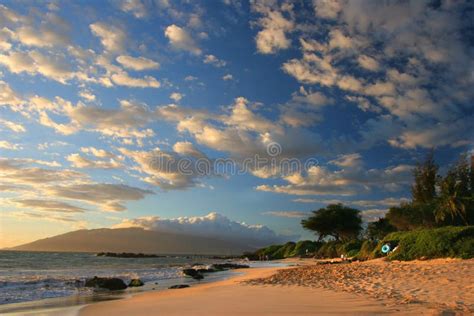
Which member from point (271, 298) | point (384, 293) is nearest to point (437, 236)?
point (384, 293)

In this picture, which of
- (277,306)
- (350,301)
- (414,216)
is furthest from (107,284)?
(414,216)

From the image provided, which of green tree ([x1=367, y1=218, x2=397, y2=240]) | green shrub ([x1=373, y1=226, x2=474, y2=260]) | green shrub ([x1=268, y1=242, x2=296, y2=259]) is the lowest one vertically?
green shrub ([x1=268, y1=242, x2=296, y2=259])

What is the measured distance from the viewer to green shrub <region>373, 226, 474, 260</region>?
22.9 m

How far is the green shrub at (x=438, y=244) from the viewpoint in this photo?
22938 millimetres

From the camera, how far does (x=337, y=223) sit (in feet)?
298

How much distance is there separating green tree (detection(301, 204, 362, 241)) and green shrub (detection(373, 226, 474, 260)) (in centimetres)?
6448

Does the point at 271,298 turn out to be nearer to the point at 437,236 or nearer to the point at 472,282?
the point at 472,282

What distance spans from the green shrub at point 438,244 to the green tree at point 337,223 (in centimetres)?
6448

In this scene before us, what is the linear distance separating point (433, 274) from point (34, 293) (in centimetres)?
1848

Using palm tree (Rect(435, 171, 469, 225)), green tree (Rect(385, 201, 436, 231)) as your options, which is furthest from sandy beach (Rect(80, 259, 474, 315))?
green tree (Rect(385, 201, 436, 231))

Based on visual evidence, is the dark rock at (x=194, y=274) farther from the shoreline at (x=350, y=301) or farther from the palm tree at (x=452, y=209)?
the palm tree at (x=452, y=209)

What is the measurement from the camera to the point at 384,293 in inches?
487

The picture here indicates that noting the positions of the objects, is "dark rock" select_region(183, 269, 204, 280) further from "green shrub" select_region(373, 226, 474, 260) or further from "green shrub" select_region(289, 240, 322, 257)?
"green shrub" select_region(289, 240, 322, 257)

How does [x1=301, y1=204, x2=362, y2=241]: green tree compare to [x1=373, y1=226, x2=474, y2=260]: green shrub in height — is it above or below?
above
